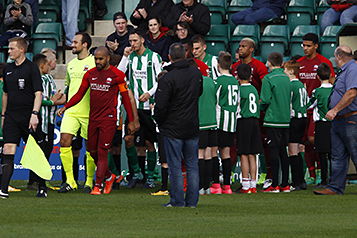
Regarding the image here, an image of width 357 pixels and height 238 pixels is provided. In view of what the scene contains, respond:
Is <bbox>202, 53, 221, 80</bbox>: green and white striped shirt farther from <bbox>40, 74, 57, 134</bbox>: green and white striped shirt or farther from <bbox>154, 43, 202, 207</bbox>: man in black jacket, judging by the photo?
<bbox>154, 43, 202, 207</bbox>: man in black jacket

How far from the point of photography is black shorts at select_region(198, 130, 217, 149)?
14.6 m

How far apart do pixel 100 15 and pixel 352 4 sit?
5.61m

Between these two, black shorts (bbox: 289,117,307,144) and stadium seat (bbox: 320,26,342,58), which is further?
stadium seat (bbox: 320,26,342,58)

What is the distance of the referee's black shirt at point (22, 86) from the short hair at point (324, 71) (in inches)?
182

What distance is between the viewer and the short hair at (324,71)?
52.1 feet

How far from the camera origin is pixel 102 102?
48.3ft

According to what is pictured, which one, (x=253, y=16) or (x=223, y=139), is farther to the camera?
(x=253, y=16)

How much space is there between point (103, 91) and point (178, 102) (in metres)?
2.79

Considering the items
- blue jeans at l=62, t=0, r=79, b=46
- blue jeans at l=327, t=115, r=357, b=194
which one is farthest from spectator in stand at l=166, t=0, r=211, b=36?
blue jeans at l=327, t=115, r=357, b=194

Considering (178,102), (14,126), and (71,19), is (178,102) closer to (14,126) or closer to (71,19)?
(14,126)

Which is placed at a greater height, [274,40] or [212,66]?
[274,40]

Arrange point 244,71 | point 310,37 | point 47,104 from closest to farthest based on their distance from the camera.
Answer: point 244,71 → point 47,104 → point 310,37

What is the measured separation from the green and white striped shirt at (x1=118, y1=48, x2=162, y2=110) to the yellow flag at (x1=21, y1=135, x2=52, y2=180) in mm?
2678

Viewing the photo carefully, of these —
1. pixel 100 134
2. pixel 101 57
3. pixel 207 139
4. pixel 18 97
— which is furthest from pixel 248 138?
pixel 18 97
